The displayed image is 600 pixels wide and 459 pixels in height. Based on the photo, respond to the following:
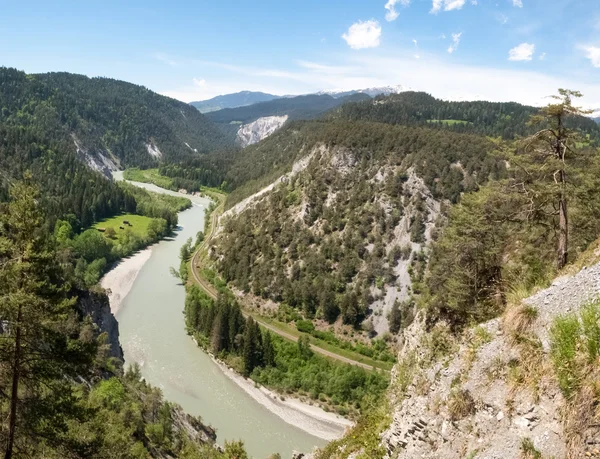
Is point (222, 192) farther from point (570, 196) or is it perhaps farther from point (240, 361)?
point (570, 196)

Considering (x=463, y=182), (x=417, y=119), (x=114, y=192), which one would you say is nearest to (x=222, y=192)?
(x=114, y=192)

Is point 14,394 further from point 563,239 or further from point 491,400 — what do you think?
point 563,239

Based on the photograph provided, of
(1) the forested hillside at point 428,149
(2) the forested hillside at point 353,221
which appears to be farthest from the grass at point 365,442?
(1) the forested hillside at point 428,149

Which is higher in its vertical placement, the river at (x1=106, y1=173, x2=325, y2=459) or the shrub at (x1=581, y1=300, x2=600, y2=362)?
the shrub at (x1=581, y1=300, x2=600, y2=362)

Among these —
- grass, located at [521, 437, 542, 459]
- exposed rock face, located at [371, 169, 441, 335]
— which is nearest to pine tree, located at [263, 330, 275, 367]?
exposed rock face, located at [371, 169, 441, 335]

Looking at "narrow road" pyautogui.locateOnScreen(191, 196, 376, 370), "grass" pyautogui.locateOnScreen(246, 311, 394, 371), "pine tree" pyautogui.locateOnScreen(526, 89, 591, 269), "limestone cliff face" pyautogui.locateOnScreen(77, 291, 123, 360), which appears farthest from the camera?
"narrow road" pyautogui.locateOnScreen(191, 196, 376, 370)

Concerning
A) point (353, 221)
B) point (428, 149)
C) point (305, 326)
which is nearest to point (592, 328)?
point (305, 326)

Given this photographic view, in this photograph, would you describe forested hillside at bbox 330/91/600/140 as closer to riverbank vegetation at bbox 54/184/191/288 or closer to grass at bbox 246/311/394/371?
riverbank vegetation at bbox 54/184/191/288

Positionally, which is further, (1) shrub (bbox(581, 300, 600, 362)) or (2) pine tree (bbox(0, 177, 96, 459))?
(2) pine tree (bbox(0, 177, 96, 459))
